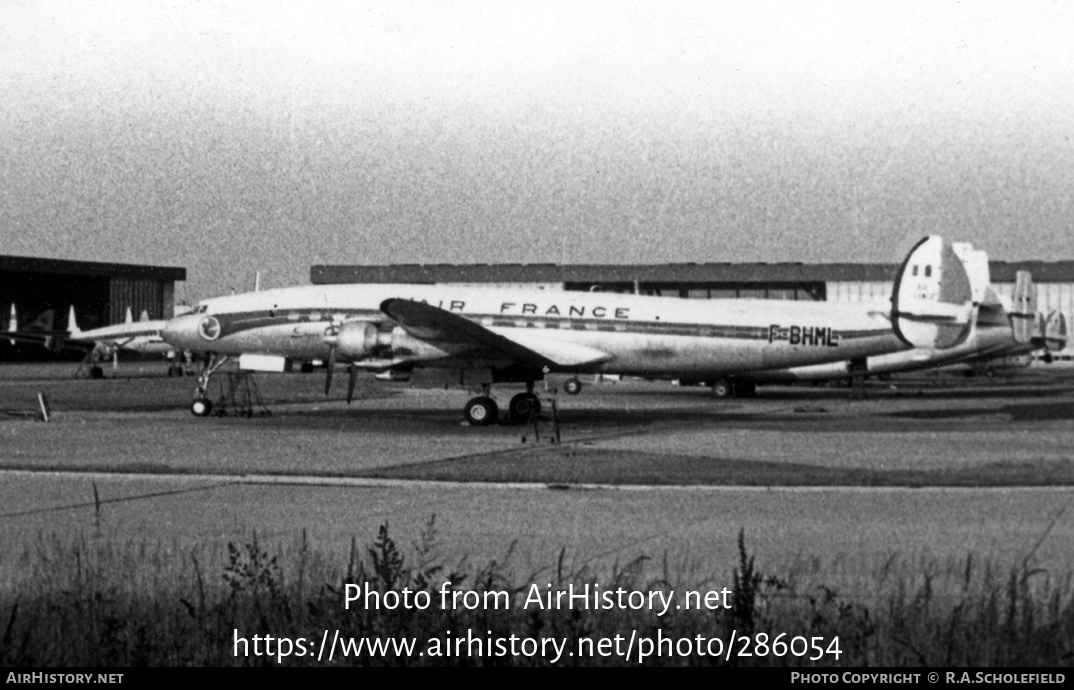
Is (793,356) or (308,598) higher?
(793,356)

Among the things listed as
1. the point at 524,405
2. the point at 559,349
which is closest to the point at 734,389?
the point at 559,349

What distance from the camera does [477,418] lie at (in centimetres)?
3122

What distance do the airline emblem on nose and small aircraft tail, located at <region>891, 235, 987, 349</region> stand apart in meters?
19.0

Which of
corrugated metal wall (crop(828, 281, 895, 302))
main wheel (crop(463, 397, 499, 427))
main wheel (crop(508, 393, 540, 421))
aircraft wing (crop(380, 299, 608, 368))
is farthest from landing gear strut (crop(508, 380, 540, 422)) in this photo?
corrugated metal wall (crop(828, 281, 895, 302))

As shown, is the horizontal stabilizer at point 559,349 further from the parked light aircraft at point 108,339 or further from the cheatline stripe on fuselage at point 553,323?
the parked light aircraft at point 108,339

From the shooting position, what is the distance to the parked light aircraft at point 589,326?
33969 millimetres

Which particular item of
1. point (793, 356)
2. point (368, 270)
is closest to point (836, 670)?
point (793, 356)

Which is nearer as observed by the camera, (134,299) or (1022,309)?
(1022,309)

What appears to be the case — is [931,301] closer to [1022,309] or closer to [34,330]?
[1022,309]

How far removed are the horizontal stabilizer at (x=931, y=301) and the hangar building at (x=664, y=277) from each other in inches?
1584

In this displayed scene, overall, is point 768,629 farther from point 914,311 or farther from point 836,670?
point 914,311

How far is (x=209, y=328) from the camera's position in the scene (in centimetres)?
3606

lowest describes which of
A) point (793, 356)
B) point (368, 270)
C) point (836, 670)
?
point (836, 670)

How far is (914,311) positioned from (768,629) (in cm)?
2895
